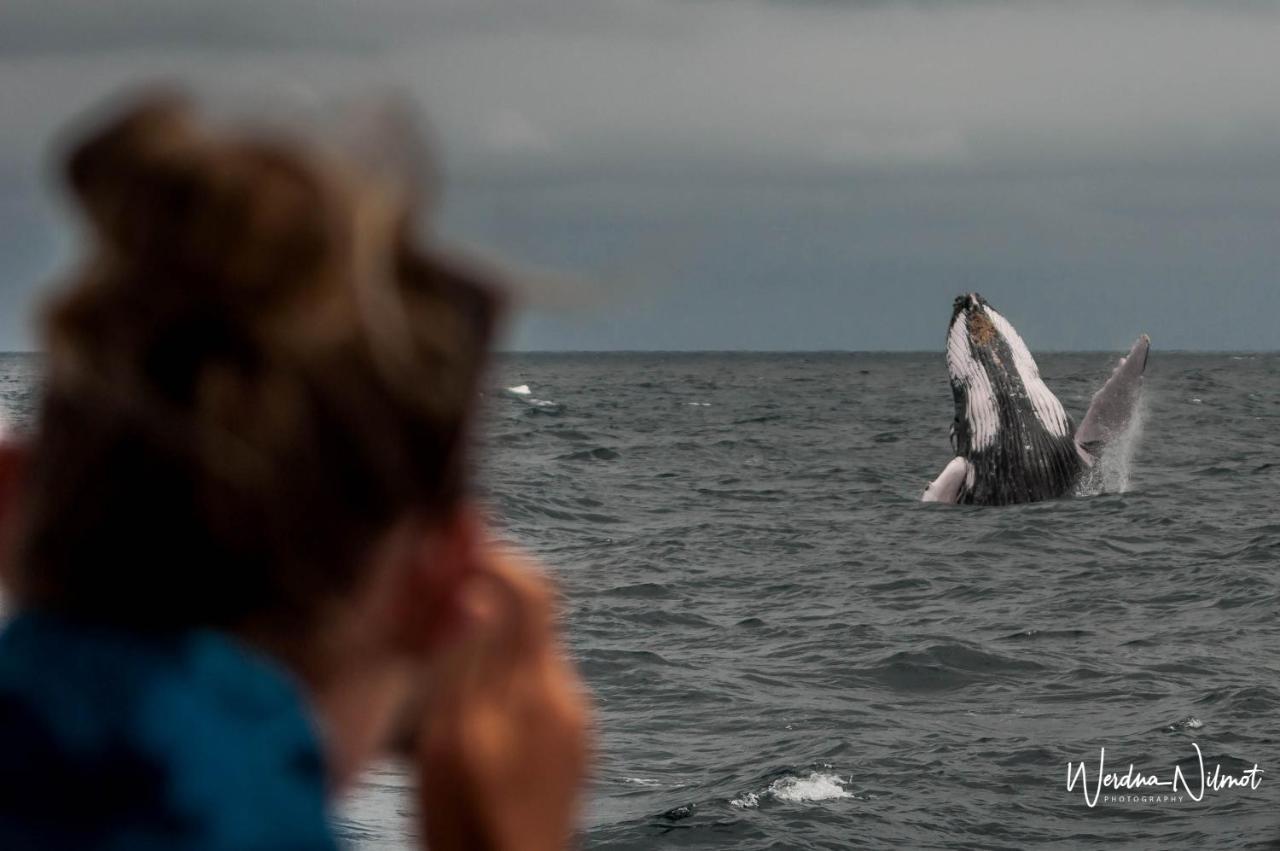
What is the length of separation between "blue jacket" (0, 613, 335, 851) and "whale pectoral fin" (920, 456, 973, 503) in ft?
56.6

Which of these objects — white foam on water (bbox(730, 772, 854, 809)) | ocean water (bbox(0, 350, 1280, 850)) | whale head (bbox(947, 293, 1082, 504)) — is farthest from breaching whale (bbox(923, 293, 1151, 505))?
white foam on water (bbox(730, 772, 854, 809))

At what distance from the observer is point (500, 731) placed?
109cm

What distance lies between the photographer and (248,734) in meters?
0.89

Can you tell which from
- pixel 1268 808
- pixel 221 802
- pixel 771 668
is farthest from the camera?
pixel 771 668

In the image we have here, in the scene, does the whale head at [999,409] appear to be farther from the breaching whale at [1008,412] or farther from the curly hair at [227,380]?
the curly hair at [227,380]

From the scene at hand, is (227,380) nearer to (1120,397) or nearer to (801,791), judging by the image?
(801,791)

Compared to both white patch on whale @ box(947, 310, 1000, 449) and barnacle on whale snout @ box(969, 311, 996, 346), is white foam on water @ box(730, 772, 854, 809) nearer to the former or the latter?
white patch on whale @ box(947, 310, 1000, 449)

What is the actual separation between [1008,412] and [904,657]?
5924mm

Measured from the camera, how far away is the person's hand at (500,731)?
1.08 metres

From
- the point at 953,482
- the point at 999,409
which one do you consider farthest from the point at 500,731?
the point at 953,482

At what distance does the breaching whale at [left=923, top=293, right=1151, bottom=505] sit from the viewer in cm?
1675

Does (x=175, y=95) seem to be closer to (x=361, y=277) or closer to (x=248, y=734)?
(x=361, y=277)

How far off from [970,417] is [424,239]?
1627 centimetres

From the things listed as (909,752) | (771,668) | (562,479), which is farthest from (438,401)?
(562,479)
